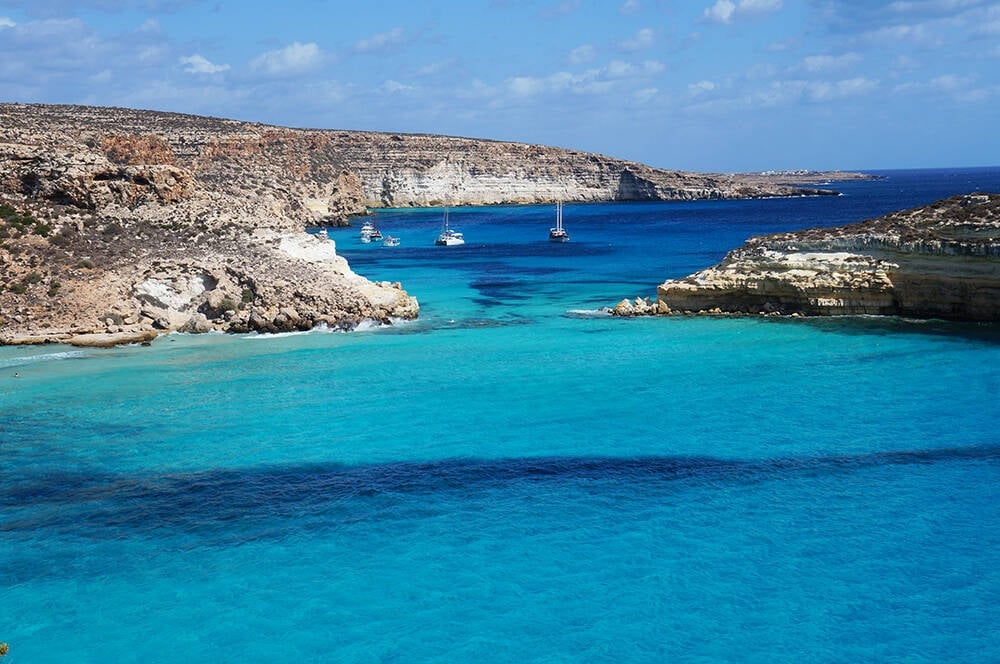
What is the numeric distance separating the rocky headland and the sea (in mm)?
1133

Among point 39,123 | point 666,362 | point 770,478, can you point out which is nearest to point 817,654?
point 770,478

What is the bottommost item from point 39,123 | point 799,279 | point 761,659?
point 761,659

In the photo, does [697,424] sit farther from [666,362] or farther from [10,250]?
[10,250]

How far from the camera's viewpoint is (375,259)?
193 feet

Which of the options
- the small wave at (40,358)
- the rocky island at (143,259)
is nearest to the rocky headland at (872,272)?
the rocky island at (143,259)

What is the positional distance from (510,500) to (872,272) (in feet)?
60.5

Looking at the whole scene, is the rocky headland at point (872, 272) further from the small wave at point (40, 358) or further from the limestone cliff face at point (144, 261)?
the small wave at point (40, 358)

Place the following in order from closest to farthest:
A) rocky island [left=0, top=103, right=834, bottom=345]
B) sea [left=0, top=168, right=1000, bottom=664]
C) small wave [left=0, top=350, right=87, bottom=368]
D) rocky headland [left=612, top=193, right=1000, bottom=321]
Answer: sea [left=0, top=168, right=1000, bottom=664] < small wave [left=0, top=350, right=87, bottom=368] < rocky headland [left=612, top=193, right=1000, bottom=321] < rocky island [left=0, top=103, right=834, bottom=345]

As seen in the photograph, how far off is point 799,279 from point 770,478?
51.2ft

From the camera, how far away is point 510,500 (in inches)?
596

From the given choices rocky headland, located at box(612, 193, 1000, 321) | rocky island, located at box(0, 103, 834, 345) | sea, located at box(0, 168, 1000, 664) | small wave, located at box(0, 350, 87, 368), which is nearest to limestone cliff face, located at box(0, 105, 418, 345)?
rocky island, located at box(0, 103, 834, 345)

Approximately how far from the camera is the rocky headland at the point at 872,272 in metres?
27.0

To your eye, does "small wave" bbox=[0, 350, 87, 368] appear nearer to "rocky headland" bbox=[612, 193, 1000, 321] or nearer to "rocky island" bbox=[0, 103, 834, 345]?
"rocky island" bbox=[0, 103, 834, 345]

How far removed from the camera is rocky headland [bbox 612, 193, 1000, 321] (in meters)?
27.0
